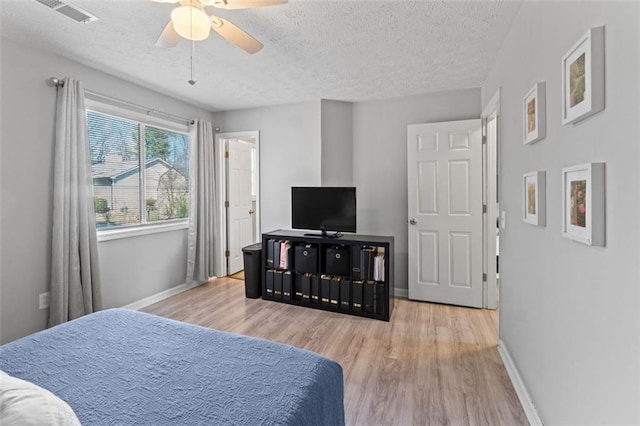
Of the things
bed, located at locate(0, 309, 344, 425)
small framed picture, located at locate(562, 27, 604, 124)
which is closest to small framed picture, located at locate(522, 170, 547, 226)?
small framed picture, located at locate(562, 27, 604, 124)

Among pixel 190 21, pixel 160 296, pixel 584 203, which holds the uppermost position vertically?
pixel 190 21

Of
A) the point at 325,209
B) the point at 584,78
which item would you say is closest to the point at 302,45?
the point at 325,209

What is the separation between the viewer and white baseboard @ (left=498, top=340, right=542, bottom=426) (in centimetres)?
169

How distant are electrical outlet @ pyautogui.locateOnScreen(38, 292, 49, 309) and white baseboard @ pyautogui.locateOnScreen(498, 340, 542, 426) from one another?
3.66 metres

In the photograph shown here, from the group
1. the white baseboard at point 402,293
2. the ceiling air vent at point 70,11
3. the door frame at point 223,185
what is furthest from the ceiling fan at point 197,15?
the white baseboard at point 402,293

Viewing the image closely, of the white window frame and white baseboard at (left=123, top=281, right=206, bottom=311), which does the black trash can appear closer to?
white baseboard at (left=123, top=281, right=206, bottom=311)

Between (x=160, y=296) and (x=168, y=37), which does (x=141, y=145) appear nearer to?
(x=160, y=296)

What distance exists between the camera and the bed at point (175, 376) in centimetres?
98

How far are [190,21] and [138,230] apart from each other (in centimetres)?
258

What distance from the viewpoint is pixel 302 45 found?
2.51 meters

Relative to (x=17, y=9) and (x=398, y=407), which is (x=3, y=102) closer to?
(x=17, y=9)

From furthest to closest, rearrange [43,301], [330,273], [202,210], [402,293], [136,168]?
1. [202,210]
2. [402,293]
3. [136,168]
4. [330,273]
5. [43,301]

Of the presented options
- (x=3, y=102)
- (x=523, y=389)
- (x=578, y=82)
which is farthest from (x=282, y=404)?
(x=3, y=102)

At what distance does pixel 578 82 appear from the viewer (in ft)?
3.81
